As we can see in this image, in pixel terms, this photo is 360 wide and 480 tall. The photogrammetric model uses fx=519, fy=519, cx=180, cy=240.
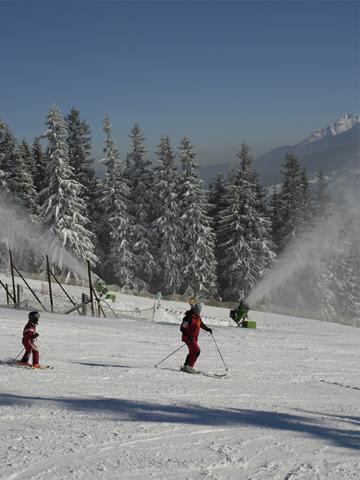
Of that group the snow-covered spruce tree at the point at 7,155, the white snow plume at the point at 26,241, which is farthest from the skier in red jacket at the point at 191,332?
the snow-covered spruce tree at the point at 7,155

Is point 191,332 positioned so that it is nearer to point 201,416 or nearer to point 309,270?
point 201,416

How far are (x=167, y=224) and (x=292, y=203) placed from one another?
45.8ft

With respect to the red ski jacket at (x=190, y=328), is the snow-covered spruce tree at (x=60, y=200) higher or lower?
higher

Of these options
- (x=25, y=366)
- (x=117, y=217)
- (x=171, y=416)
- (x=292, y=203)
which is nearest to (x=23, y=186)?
(x=117, y=217)

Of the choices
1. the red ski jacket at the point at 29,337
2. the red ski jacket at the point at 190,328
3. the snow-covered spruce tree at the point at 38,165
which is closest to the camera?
the red ski jacket at the point at 29,337

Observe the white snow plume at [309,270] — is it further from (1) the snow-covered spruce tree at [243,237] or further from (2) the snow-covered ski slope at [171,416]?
(2) the snow-covered ski slope at [171,416]

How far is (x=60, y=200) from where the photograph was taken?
145ft

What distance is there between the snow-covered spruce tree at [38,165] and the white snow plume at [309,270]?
25724 mm

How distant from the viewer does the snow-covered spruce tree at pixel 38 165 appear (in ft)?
182

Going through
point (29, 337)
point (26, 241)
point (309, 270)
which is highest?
point (26, 241)

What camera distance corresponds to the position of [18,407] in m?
8.20

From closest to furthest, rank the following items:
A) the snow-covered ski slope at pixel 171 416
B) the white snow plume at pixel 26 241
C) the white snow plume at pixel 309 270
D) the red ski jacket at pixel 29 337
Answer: the snow-covered ski slope at pixel 171 416
the red ski jacket at pixel 29 337
the white snow plume at pixel 26 241
the white snow plume at pixel 309 270

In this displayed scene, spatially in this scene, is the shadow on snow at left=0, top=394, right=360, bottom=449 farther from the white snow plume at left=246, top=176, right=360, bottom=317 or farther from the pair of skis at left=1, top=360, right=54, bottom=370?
the white snow plume at left=246, top=176, right=360, bottom=317

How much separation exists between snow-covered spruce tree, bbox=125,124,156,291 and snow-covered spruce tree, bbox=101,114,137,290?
837 mm
